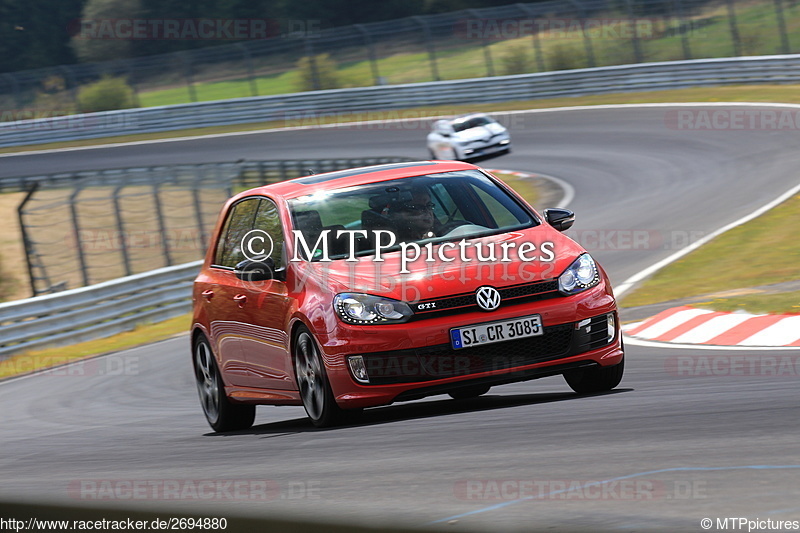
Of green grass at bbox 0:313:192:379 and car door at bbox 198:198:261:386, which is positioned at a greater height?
car door at bbox 198:198:261:386

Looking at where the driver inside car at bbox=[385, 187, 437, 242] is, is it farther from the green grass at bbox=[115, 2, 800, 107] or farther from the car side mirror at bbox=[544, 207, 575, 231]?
the green grass at bbox=[115, 2, 800, 107]

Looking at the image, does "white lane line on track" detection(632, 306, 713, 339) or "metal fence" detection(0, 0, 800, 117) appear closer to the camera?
"white lane line on track" detection(632, 306, 713, 339)

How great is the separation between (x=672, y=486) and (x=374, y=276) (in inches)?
117

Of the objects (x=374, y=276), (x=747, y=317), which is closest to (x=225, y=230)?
(x=374, y=276)

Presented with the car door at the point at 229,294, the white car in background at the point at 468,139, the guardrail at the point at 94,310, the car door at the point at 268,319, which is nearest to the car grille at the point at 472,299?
the car door at the point at 268,319

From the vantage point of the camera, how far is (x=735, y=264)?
1444 centimetres

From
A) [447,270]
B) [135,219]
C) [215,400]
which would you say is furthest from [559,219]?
[135,219]

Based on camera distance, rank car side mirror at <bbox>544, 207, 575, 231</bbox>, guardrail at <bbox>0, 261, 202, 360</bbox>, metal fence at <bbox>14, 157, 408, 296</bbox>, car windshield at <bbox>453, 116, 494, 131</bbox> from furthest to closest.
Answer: car windshield at <bbox>453, 116, 494, 131</bbox> < metal fence at <bbox>14, 157, 408, 296</bbox> < guardrail at <bbox>0, 261, 202, 360</bbox> < car side mirror at <bbox>544, 207, 575, 231</bbox>

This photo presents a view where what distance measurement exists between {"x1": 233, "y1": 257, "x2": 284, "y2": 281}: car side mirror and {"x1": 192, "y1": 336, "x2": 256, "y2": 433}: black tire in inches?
41.6

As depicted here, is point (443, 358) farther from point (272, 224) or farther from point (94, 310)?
point (94, 310)

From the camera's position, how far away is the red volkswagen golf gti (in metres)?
6.69

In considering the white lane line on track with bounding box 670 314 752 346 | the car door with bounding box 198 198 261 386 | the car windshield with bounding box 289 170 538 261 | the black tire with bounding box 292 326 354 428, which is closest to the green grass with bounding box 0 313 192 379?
the car door with bounding box 198 198 261 386

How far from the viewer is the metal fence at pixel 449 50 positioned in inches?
1447

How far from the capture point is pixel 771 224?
16797 millimetres
